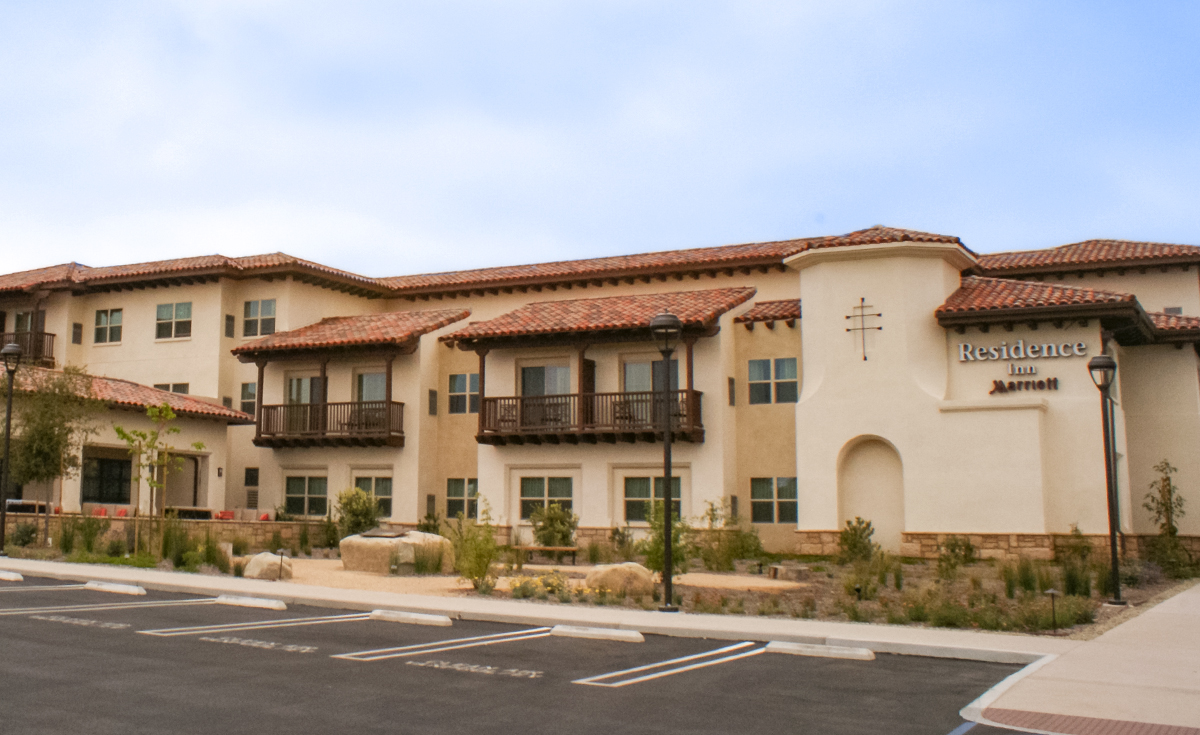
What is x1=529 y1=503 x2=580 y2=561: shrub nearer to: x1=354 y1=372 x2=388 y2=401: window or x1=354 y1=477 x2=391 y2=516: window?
x1=354 y1=477 x2=391 y2=516: window

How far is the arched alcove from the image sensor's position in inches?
1062

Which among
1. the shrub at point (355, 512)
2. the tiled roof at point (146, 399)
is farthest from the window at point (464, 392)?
the tiled roof at point (146, 399)

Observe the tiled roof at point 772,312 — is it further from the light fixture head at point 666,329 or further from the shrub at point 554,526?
the light fixture head at point 666,329

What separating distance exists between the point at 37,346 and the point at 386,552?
76.8 feet

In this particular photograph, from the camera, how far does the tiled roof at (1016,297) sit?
2502cm

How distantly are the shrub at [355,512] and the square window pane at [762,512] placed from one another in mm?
11129

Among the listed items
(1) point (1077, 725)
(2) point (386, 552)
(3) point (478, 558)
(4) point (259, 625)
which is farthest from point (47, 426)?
(1) point (1077, 725)

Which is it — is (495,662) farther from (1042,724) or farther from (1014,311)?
(1014,311)

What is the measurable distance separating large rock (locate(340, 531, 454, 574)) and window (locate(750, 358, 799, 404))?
38.1 ft

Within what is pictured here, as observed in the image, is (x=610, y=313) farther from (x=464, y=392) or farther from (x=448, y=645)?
(x=448, y=645)

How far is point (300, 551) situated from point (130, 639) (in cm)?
1748

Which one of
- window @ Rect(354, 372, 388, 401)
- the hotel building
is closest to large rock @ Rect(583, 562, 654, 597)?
the hotel building

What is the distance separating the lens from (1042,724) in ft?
26.8

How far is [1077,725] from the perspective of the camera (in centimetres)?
813
